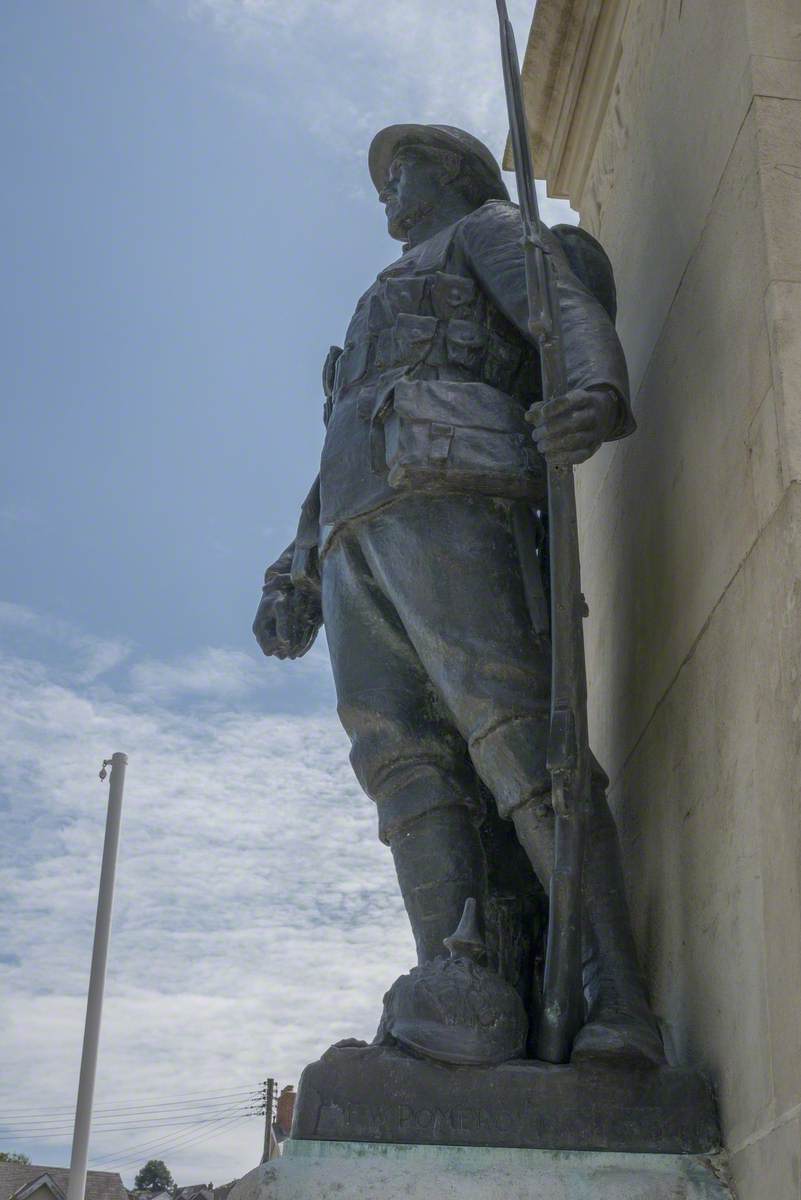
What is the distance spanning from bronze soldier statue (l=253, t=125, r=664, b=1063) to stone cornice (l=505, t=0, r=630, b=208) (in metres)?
1.44

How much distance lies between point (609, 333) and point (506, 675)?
3.05 ft

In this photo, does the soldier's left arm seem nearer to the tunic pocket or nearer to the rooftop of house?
the tunic pocket

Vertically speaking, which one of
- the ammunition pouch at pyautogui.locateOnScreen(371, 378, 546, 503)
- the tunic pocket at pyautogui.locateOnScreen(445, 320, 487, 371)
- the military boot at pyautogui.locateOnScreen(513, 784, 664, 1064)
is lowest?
the military boot at pyautogui.locateOnScreen(513, 784, 664, 1064)

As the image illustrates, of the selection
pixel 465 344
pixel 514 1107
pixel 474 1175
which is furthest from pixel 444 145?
pixel 474 1175

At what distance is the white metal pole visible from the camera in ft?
38.5

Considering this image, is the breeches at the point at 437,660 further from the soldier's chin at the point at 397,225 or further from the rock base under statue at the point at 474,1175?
the soldier's chin at the point at 397,225

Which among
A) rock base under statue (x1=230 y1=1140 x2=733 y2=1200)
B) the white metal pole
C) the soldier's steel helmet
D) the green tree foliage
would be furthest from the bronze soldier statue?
the green tree foliage

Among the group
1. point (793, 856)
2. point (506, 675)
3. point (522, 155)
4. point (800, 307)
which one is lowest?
point (793, 856)

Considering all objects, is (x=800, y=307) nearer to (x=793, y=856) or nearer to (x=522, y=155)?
(x=522, y=155)

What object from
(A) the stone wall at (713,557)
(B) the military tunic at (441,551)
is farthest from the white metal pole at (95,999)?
(B) the military tunic at (441,551)

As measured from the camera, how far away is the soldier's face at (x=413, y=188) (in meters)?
4.86

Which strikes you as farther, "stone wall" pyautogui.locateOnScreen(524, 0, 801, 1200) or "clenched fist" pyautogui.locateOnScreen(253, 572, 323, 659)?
Result: "clenched fist" pyautogui.locateOnScreen(253, 572, 323, 659)

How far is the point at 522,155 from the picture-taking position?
372 centimetres

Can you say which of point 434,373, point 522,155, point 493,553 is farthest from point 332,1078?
point 522,155
